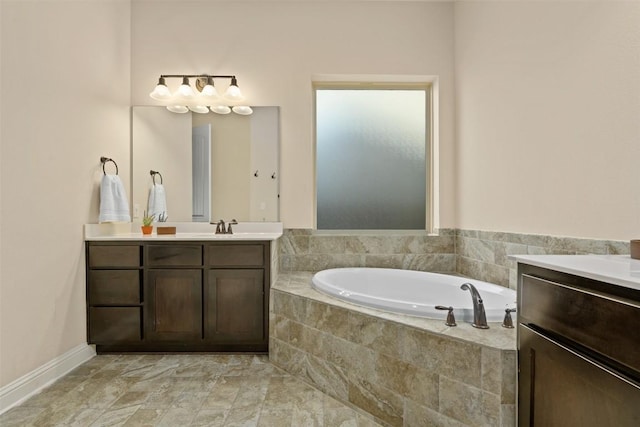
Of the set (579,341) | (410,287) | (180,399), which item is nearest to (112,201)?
(180,399)

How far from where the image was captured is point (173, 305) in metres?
2.37

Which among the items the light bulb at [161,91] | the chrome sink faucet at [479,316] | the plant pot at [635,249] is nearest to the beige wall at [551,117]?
the plant pot at [635,249]

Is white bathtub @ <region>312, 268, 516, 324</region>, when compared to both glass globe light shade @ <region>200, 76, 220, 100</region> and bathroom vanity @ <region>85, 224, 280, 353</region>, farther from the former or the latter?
glass globe light shade @ <region>200, 76, 220, 100</region>

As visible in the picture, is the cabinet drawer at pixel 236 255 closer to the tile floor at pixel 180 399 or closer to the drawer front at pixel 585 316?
the tile floor at pixel 180 399

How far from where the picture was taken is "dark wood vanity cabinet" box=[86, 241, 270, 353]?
7.72 feet

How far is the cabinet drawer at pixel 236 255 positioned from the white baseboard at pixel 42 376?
40.5 inches

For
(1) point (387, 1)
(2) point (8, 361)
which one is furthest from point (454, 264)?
(2) point (8, 361)

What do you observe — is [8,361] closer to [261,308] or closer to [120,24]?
[261,308]

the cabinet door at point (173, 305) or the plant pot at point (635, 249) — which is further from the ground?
the plant pot at point (635, 249)

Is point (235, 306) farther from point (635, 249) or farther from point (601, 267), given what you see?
point (635, 249)

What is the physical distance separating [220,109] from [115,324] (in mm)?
1861

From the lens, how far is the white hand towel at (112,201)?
2.40 m

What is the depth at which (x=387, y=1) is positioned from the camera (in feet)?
9.43

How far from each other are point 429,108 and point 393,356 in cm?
231
